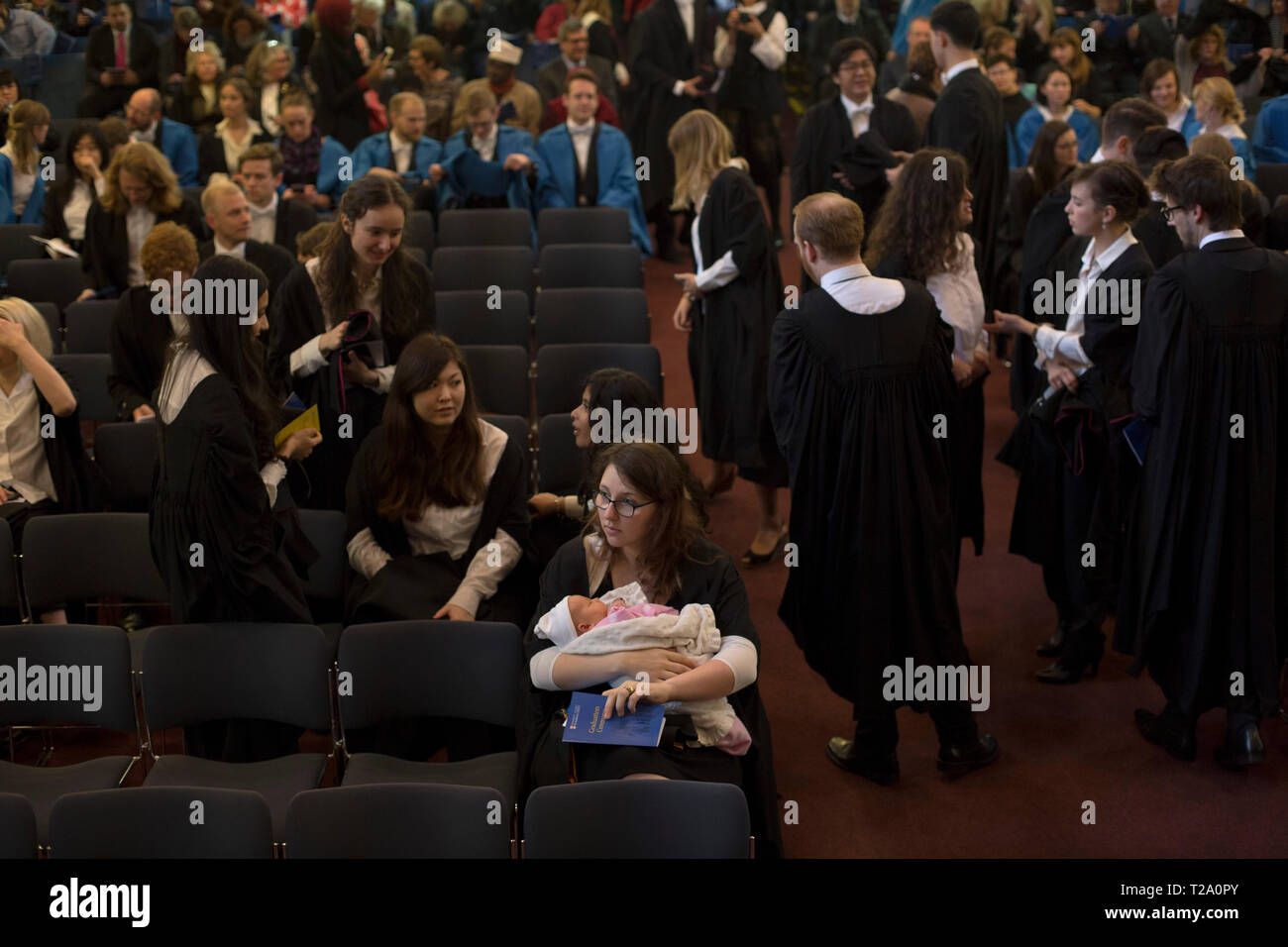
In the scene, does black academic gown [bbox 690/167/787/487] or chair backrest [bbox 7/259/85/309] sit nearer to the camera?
black academic gown [bbox 690/167/787/487]

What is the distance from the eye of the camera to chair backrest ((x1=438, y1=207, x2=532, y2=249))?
7395 millimetres

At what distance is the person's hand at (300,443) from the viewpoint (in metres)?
4.05

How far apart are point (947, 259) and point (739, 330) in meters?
1.33

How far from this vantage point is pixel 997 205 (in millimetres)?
6777

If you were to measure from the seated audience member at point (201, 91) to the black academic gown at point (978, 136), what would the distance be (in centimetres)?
527

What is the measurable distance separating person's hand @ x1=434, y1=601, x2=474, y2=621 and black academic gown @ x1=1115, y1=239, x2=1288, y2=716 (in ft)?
7.07

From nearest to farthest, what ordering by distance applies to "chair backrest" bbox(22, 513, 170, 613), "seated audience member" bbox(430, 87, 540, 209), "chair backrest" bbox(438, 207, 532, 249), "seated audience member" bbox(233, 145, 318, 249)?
"chair backrest" bbox(22, 513, 170, 613) < "seated audience member" bbox(233, 145, 318, 249) < "chair backrest" bbox(438, 207, 532, 249) < "seated audience member" bbox(430, 87, 540, 209)

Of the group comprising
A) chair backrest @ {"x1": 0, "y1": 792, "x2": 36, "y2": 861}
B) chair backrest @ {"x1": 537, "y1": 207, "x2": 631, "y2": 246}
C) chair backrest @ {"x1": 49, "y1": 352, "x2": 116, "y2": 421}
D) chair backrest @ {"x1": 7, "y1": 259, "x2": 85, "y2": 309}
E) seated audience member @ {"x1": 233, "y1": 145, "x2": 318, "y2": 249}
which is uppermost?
seated audience member @ {"x1": 233, "y1": 145, "x2": 318, "y2": 249}

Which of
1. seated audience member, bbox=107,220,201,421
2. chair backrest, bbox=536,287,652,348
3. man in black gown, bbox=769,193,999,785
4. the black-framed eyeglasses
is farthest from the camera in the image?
chair backrest, bbox=536,287,652,348

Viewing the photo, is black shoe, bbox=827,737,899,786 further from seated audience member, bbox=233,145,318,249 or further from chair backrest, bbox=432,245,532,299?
seated audience member, bbox=233,145,318,249

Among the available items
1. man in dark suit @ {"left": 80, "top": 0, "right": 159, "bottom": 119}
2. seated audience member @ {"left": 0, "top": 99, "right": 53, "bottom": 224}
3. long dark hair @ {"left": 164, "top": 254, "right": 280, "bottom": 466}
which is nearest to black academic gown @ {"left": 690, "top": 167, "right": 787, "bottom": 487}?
long dark hair @ {"left": 164, "top": 254, "right": 280, "bottom": 466}

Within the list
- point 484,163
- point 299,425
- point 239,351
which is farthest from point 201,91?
point 239,351

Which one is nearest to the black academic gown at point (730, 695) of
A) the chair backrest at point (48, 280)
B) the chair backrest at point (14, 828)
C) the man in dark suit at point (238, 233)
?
the chair backrest at point (14, 828)
